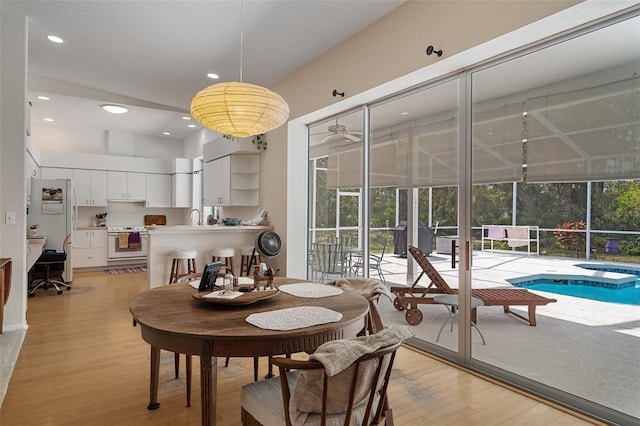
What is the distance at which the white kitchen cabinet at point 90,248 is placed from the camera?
7.35 meters

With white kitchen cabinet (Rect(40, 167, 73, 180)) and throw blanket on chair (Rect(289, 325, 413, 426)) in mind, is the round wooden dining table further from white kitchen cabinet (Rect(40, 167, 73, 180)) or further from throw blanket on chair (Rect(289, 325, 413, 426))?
white kitchen cabinet (Rect(40, 167, 73, 180))

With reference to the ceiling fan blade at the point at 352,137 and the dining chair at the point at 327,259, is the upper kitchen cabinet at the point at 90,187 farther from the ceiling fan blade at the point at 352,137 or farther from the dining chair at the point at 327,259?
the ceiling fan blade at the point at 352,137

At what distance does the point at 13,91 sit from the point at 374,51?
3.71 m

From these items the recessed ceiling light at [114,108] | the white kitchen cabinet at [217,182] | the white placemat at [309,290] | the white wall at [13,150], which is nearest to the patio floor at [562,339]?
the white placemat at [309,290]

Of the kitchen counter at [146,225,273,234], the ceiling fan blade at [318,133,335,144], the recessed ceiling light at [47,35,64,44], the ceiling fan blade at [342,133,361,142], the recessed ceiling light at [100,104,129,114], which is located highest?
the recessed ceiling light at [47,35,64,44]

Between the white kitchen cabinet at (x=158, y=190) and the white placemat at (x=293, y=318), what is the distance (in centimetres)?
748

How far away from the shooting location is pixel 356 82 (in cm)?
389

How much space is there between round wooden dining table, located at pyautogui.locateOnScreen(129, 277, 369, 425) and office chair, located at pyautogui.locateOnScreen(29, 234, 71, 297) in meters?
4.72

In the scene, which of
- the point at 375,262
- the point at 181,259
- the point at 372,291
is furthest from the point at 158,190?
the point at 372,291

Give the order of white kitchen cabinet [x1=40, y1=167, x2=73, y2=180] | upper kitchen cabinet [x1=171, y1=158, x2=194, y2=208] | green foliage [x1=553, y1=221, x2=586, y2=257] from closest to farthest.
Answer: green foliage [x1=553, y1=221, x2=586, y2=257] < white kitchen cabinet [x1=40, y1=167, x2=73, y2=180] < upper kitchen cabinet [x1=171, y1=158, x2=194, y2=208]

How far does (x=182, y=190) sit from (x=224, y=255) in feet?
12.9

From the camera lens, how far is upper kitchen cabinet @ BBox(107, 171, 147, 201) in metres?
7.98

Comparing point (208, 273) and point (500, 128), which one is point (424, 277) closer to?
point (500, 128)

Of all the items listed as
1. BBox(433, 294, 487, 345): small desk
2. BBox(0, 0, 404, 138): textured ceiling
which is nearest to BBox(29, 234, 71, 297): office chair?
BBox(0, 0, 404, 138): textured ceiling
